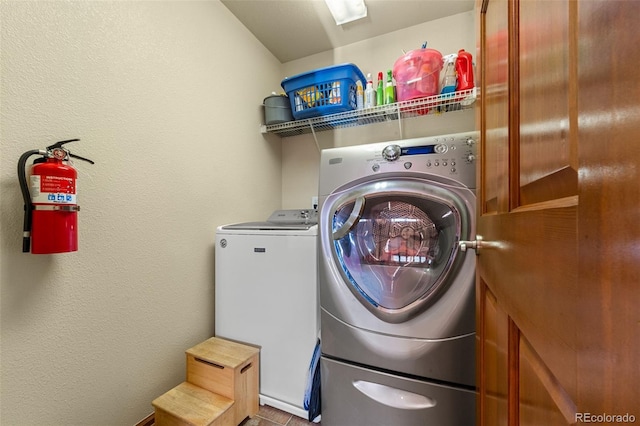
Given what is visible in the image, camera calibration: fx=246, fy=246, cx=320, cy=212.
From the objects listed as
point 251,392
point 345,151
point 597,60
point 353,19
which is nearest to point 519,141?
point 597,60

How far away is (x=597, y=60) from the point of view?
0.22m

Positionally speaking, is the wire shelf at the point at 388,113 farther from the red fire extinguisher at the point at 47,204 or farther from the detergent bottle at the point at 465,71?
the red fire extinguisher at the point at 47,204

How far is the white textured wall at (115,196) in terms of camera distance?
82 cm

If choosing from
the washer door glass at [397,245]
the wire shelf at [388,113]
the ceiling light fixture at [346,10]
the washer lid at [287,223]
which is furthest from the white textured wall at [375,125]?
the washer door glass at [397,245]

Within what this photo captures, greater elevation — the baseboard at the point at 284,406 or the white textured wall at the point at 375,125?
the white textured wall at the point at 375,125

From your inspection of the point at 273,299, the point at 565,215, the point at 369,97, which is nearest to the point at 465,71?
the point at 369,97

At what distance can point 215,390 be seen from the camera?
48.0 inches

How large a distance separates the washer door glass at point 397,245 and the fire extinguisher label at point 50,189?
1.01 meters

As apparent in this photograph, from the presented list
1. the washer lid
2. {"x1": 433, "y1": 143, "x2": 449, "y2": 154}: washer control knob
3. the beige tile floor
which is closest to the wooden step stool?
the beige tile floor

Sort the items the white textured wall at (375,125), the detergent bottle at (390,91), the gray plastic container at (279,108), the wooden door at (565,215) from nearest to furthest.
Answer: the wooden door at (565,215) < the detergent bottle at (390,91) < the white textured wall at (375,125) < the gray plastic container at (279,108)

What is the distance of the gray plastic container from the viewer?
72.8 inches

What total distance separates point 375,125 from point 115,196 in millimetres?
1732

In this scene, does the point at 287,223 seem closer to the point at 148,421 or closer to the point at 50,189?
the point at 50,189

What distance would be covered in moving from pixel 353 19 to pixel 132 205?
5.95 feet
